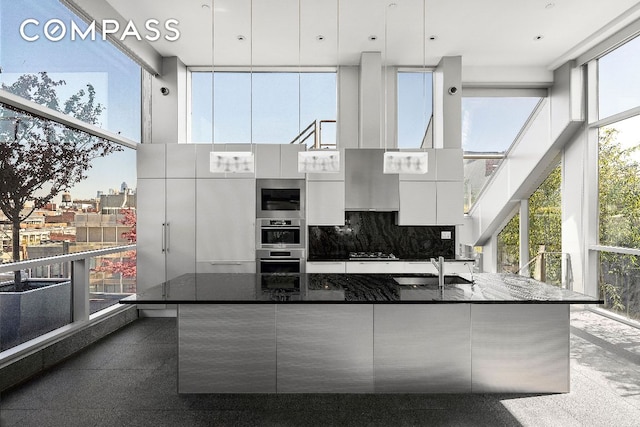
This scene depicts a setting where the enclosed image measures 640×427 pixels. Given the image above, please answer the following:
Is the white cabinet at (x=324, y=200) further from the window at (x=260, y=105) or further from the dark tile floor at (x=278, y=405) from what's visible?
the dark tile floor at (x=278, y=405)

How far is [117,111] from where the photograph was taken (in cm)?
484

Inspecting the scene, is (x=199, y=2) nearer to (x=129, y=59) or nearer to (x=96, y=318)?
(x=129, y=59)

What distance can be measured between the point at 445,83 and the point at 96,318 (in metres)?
5.34

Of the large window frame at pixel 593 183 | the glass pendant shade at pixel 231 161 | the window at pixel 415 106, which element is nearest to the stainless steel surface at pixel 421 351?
the glass pendant shade at pixel 231 161

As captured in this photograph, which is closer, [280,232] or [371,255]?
[280,232]

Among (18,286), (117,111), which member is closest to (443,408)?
(18,286)

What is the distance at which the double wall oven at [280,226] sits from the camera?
518 cm

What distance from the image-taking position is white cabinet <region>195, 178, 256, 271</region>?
519 centimetres

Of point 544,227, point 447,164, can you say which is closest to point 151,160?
point 447,164

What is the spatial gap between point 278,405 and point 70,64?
3.79 metres

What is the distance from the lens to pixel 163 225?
5.20 metres

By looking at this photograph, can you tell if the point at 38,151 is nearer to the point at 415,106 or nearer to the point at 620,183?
the point at 415,106

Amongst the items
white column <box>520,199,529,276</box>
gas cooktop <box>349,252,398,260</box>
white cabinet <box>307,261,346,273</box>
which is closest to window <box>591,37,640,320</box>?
white column <box>520,199,529,276</box>

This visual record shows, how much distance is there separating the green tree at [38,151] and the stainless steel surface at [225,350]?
67.3 inches
